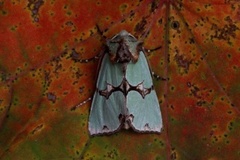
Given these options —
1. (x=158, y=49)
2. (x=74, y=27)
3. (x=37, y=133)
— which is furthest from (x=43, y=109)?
(x=158, y=49)

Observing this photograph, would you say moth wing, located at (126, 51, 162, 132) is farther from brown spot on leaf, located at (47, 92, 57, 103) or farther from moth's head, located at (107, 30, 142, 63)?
brown spot on leaf, located at (47, 92, 57, 103)

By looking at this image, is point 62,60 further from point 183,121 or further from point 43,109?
point 183,121

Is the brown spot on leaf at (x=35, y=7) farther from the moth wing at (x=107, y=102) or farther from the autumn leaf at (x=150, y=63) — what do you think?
the moth wing at (x=107, y=102)

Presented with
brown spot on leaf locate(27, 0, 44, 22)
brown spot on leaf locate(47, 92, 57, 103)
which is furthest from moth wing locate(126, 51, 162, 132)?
brown spot on leaf locate(27, 0, 44, 22)

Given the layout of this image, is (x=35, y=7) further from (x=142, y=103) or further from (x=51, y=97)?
(x=142, y=103)

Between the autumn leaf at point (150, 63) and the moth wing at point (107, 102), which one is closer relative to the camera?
the autumn leaf at point (150, 63)

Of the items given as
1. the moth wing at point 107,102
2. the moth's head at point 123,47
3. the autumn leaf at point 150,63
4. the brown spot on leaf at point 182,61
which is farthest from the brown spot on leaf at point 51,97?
the brown spot on leaf at point 182,61

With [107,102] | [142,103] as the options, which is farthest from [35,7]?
[142,103]
